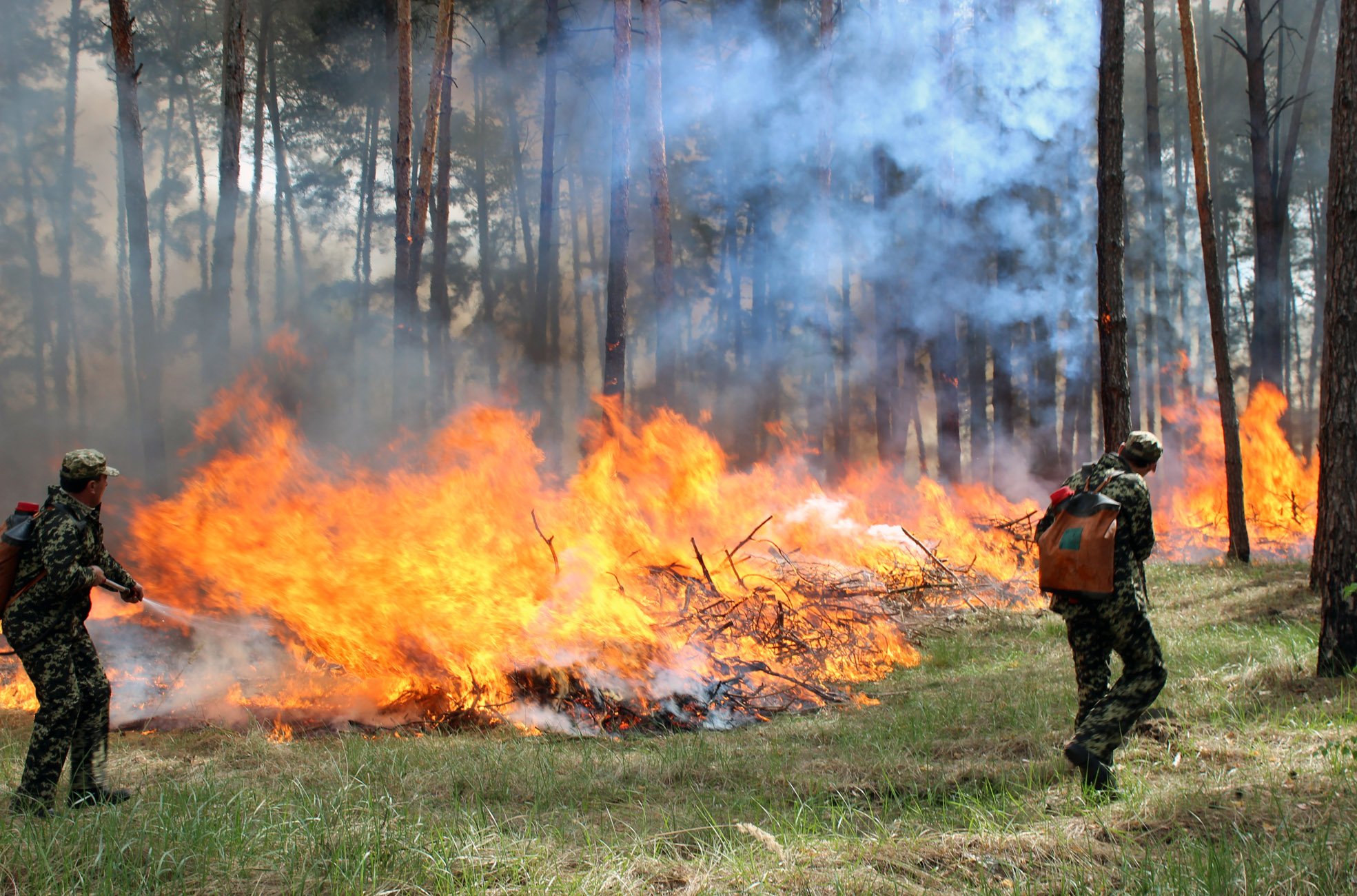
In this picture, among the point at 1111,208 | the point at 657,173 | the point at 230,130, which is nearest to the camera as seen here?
A: the point at 1111,208

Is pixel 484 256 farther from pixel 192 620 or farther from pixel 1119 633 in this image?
pixel 1119 633

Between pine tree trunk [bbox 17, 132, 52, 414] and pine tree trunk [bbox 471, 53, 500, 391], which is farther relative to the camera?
pine tree trunk [bbox 471, 53, 500, 391]

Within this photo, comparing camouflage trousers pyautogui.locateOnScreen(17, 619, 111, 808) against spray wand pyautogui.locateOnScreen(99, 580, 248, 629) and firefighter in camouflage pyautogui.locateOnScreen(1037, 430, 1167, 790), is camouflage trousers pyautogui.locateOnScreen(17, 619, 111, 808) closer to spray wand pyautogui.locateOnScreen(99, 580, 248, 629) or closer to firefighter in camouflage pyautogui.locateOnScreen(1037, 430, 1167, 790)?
spray wand pyautogui.locateOnScreen(99, 580, 248, 629)

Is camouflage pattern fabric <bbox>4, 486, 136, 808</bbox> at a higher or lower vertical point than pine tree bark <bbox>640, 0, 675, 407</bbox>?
lower

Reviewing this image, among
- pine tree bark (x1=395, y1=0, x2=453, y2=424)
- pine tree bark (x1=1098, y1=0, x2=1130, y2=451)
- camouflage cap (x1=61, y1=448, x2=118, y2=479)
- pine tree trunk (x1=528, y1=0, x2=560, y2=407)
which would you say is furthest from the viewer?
pine tree trunk (x1=528, y1=0, x2=560, y2=407)

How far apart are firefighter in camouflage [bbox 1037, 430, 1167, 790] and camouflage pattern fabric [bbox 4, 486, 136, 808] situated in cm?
498

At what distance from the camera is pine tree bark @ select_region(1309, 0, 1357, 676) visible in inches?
233

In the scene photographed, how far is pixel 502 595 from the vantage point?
7742 mm

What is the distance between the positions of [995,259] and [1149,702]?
671 inches

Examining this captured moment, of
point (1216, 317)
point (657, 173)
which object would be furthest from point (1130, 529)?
point (657, 173)

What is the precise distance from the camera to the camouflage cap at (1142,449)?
172 inches

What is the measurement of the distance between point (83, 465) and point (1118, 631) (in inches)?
214

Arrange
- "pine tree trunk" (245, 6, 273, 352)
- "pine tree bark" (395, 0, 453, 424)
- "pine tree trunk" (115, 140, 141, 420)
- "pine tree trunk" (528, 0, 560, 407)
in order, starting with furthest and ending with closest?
"pine tree trunk" (115, 140, 141, 420)
"pine tree trunk" (245, 6, 273, 352)
"pine tree trunk" (528, 0, 560, 407)
"pine tree bark" (395, 0, 453, 424)

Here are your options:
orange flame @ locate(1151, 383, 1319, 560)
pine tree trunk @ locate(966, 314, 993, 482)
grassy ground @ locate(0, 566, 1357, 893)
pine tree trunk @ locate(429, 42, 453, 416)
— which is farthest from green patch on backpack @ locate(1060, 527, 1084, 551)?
pine tree trunk @ locate(966, 314, 993, 482)
